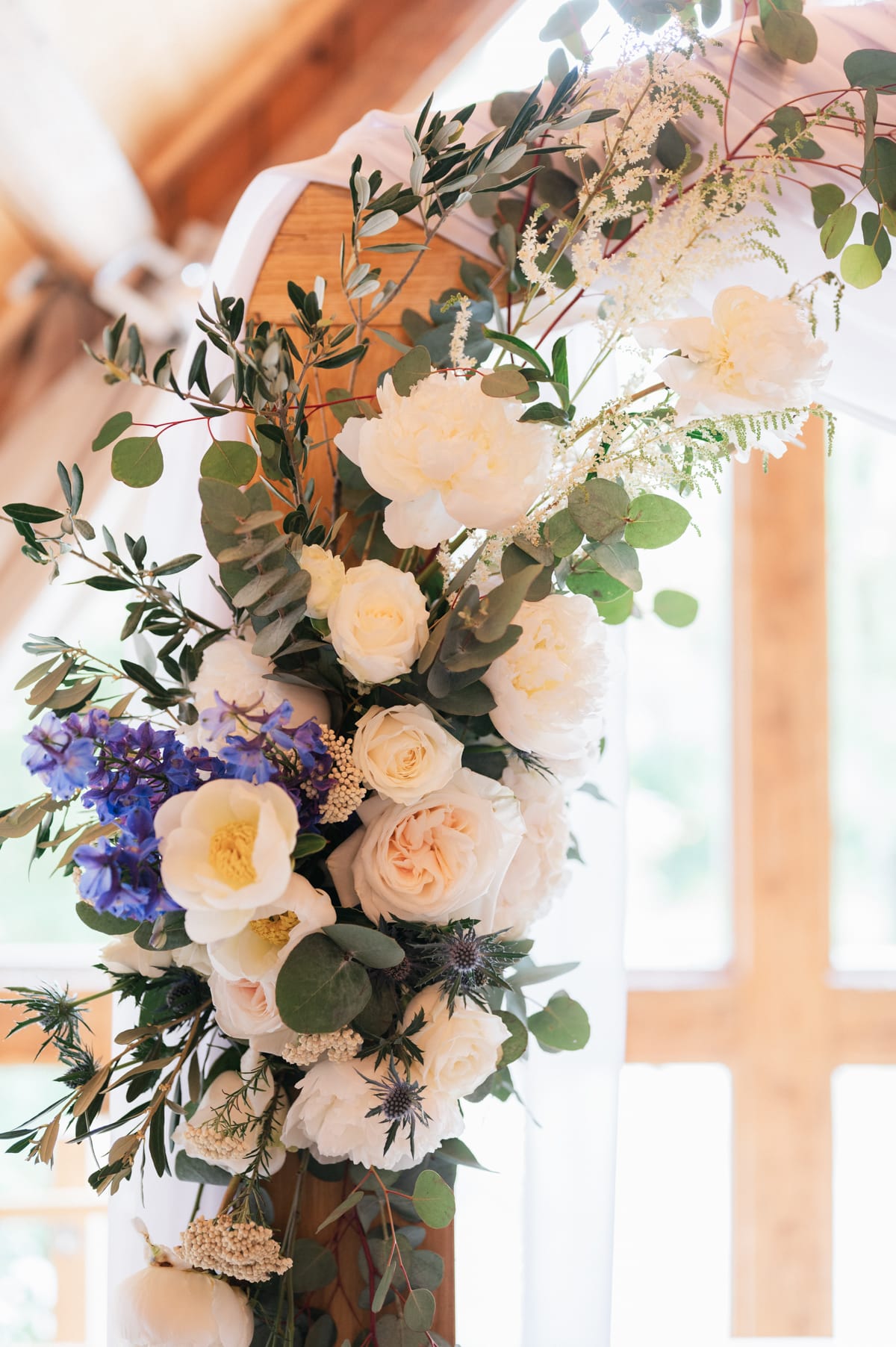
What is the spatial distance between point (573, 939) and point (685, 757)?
3.15 ft

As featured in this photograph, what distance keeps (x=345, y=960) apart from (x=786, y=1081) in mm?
1505

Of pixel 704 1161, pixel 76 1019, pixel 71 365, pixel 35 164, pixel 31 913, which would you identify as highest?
pixel 35 164

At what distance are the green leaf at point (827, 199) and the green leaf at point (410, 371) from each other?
0.41 m

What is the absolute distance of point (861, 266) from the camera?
0.72 meters

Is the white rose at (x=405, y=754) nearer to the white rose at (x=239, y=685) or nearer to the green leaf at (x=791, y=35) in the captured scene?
the white rose at (x=239, y=685)

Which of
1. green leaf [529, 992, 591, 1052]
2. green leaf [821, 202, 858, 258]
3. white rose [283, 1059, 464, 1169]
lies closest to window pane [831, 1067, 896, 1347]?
green leaf [529, 992, 591, 1052]

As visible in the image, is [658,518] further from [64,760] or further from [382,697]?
[64,760]

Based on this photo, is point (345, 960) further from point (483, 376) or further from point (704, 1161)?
point (704, 1161)

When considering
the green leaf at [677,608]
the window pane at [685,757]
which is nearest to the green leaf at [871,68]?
the green leaf at [677,608]

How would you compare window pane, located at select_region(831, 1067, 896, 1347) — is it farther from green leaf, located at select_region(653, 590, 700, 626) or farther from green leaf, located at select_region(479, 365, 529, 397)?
green leaf, located at select_region(479, 365, 529, 397)

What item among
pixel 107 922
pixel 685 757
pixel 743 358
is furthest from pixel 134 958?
pixel 685 757

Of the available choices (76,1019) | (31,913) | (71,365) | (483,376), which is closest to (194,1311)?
(76,1019)

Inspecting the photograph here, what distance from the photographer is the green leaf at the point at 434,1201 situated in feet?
2.25

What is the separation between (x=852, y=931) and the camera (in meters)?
1.81
